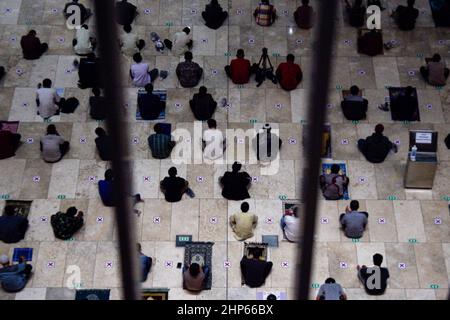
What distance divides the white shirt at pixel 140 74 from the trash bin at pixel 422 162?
18.7 ft

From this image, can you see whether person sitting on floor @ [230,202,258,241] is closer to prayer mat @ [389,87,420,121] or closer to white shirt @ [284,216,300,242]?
white shirt @ [284,216,300,242]

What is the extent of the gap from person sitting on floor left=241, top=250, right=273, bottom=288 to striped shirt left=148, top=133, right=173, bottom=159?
9.86 feet

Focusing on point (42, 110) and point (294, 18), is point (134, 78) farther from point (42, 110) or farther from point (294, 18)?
point (294, 18)

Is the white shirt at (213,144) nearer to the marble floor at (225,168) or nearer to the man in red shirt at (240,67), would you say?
the marble floor at (225,168)

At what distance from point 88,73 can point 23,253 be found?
440 cm

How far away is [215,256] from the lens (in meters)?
17.7

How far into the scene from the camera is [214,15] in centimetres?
2155

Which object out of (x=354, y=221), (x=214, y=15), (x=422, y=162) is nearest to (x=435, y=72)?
(x=422, y=162)

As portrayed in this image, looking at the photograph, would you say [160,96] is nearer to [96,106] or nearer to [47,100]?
[96,106]

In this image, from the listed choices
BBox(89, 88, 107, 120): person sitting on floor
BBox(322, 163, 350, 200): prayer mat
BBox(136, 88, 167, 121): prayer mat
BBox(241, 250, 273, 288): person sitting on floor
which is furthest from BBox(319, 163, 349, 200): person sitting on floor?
BBox(89, 88, 107, 120): person sitting on floor

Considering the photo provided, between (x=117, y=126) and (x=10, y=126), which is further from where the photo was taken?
(x=10, y=126)

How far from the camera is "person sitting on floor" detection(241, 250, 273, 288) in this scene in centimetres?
1703

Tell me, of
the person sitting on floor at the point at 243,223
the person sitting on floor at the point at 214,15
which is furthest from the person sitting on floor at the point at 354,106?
the person sitting on floor at the point at 214,15
